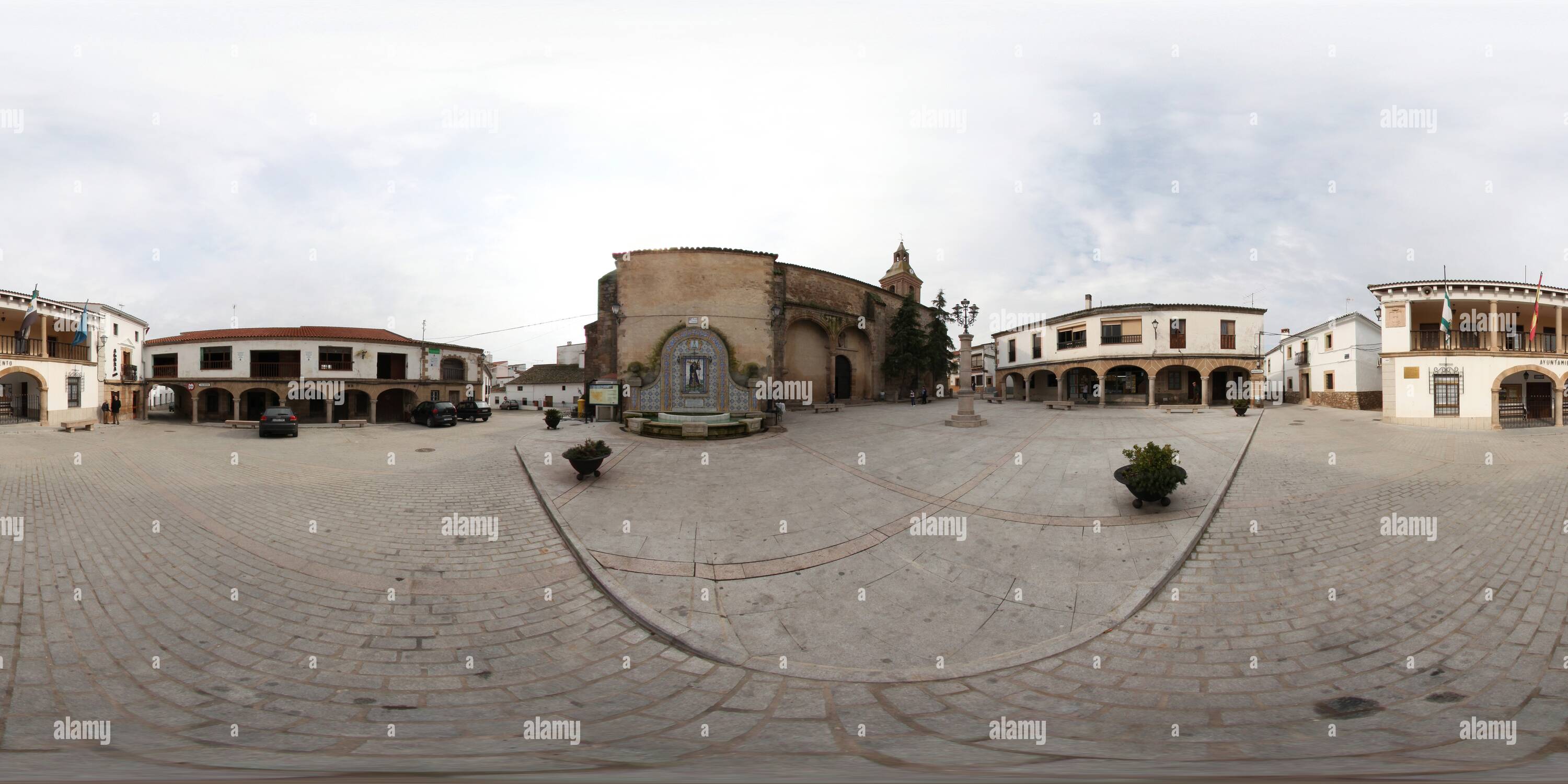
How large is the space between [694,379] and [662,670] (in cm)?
1466

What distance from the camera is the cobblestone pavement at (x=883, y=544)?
456 cm

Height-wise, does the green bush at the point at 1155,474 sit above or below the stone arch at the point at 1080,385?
below

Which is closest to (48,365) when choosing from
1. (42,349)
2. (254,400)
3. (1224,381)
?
(42,349)

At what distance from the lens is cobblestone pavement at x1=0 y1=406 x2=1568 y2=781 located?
3086 millimetres

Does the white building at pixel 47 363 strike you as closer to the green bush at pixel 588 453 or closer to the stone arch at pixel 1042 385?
the green bush at pixel 588 453

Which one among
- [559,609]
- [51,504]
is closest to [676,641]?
[559,609]

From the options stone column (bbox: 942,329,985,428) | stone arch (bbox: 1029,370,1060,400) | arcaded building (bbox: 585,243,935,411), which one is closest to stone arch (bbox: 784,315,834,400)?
arcaded building (bbox: 585,243,935,411)

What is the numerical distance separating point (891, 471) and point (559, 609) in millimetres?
5849

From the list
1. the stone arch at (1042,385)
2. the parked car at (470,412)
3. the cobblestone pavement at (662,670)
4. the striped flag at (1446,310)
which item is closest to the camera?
the cobblestone pavement at (662,670)

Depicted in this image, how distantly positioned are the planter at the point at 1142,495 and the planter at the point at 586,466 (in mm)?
7622

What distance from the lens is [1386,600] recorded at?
5.07 metres

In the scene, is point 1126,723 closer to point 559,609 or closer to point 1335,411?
point 559,609

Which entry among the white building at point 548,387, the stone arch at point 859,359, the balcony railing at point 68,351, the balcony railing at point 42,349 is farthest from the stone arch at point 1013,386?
the balcony railing at point 68,351

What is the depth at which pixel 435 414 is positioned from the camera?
2302 centimetres
